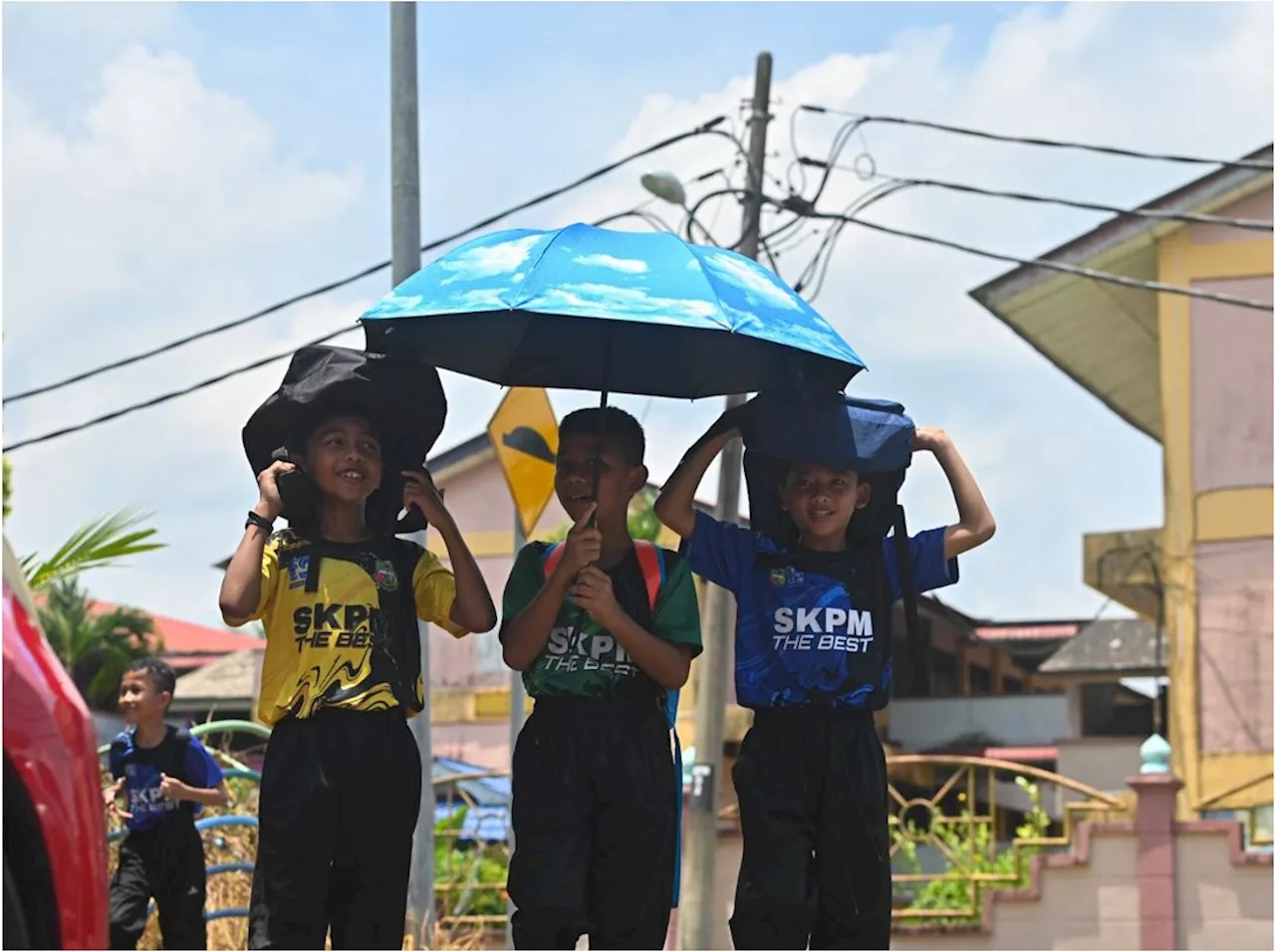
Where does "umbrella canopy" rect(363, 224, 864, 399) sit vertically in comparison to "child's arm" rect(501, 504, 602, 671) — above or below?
above

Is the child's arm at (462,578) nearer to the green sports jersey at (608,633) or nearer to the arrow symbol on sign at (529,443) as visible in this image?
the green sports jersey at (608,633)

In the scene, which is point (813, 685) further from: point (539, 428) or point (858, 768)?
point (539, 428)

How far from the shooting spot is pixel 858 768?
17.5ft

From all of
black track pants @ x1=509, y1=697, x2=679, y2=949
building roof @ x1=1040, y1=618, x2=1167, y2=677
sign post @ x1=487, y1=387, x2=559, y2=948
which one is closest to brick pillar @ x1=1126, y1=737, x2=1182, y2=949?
sign post @ x1=487, y1=387, x2=559, y2=948

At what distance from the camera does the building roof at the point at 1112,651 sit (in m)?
29.6

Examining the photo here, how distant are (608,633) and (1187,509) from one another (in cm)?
1564

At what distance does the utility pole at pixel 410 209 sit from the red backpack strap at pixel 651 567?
491 centimetres

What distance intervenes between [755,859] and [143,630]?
37384mm

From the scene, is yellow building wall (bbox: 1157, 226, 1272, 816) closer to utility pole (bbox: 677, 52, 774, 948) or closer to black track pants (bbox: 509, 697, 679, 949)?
utility pole (bbox: 677, 52, 774, 948)

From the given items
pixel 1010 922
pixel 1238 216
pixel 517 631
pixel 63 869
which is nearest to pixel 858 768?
pixel 517 631

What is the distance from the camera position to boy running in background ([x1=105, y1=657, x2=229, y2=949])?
8367 mm

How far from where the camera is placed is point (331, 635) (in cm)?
514

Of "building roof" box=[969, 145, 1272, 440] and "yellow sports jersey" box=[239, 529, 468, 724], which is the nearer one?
"yellow sports jersey" box=[239, 529, 468, 724]

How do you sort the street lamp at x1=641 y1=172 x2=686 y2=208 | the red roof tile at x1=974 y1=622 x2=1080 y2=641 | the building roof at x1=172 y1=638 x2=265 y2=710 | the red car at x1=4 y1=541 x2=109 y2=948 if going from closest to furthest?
1. the red car at x1=4 y1=541 x2=109 y2=948
2. the street lamp at x1=641 y1=172 x2=686 y2=208
3. the building roof at x1=172 y1=638 x2=265 y2=710
4. the red roof tile at x1=974 y1=622 x2=1080 y2=641
